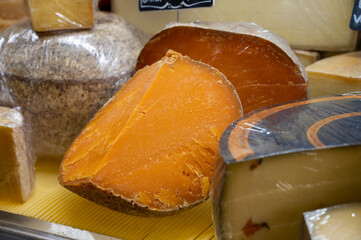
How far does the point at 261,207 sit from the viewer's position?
66 centimetres

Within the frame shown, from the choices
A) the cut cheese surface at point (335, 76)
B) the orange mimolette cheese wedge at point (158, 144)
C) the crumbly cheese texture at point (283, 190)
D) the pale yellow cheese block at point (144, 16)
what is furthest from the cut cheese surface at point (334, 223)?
the pale yellow cheese block at point (144, 16)

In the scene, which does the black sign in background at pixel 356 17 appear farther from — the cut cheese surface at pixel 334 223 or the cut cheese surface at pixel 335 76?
the cut cheese surface at pixel 334 223

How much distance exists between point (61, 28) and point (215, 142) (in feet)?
2.08

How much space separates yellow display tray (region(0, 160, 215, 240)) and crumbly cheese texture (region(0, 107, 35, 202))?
1.1 inches

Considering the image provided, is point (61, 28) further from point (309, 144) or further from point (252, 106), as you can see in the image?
point (309, 144)

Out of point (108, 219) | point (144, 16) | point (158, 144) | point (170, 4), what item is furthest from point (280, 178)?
point (144, 16)

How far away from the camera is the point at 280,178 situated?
2.14 ft

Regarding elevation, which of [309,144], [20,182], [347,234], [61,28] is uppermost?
[61,28]

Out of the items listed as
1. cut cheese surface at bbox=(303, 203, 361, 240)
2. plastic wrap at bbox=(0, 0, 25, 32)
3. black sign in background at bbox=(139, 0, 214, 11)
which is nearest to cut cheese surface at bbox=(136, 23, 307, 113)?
black sign in background at bbox=(139, 0, 214, 11)

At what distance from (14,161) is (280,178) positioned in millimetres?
686

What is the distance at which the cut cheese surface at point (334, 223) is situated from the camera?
602 millimetres

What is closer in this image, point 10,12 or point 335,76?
point 335,76

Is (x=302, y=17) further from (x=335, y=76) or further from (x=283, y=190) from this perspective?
(x=283, y=190)

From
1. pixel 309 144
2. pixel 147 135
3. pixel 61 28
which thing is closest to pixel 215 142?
pixel 147 135
